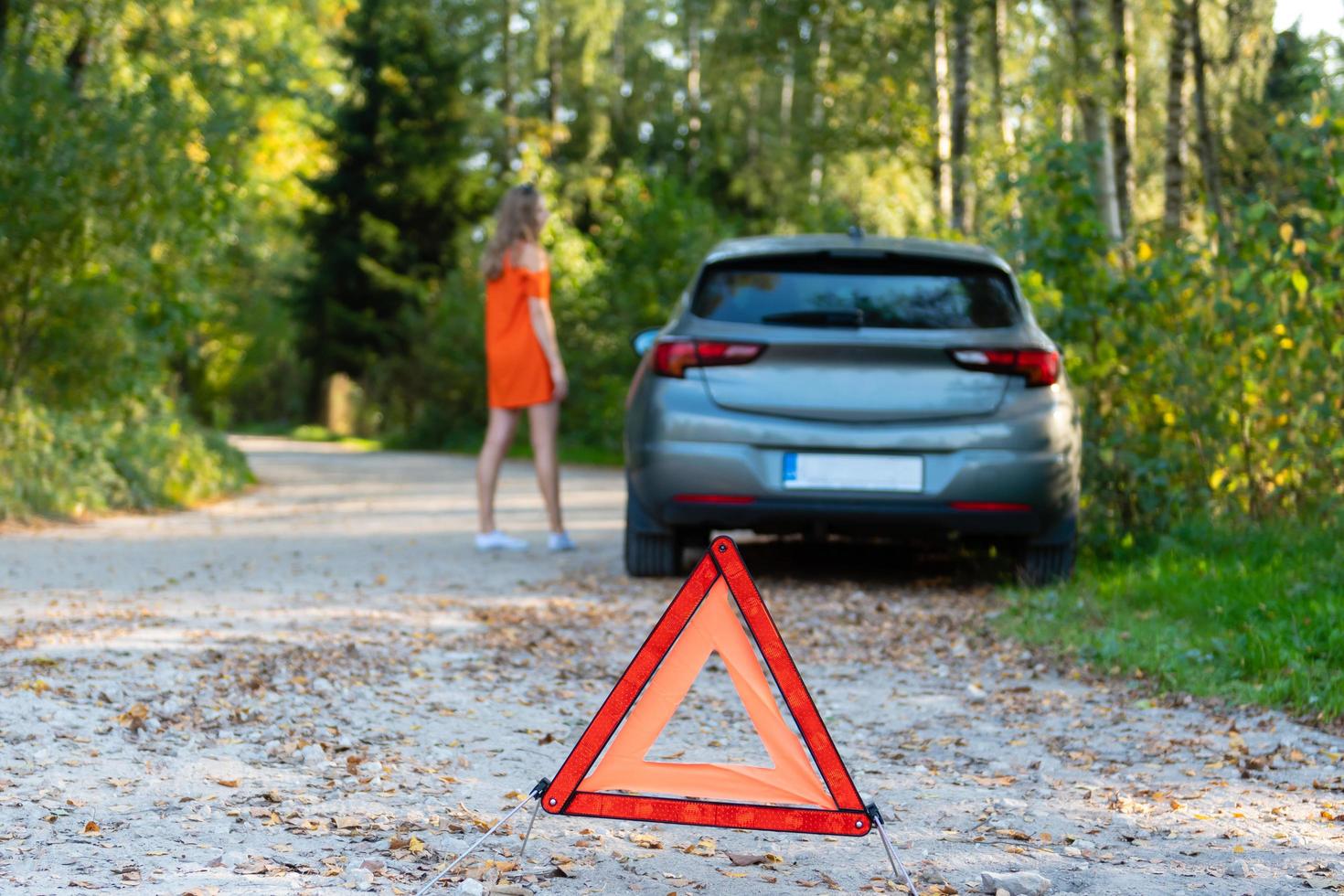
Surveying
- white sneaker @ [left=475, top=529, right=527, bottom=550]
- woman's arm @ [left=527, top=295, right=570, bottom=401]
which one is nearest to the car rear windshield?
woman's arm @ [left=527, top=295, right=570, bottom=401]

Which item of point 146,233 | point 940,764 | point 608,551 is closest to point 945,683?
point 940,764

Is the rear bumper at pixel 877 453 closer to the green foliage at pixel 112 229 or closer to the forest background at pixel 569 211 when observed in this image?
the forest background at pixel 569 211

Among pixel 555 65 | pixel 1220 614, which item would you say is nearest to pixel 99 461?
pixel 1220 614

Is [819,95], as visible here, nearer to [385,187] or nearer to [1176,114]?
[385,187]

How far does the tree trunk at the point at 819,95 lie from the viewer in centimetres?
2456

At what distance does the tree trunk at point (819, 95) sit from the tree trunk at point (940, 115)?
170cm

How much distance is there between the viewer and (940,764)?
189 inches

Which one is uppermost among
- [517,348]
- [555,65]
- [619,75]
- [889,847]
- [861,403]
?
[619,75]

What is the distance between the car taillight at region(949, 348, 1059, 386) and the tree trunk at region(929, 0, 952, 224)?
11774 mm

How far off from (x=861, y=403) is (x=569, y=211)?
76.9 ft

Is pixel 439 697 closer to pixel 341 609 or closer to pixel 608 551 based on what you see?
pixel 341 609

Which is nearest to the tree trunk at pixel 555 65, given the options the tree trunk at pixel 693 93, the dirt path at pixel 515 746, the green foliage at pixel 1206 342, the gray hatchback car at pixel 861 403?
the tree trunk at pixel 693 93

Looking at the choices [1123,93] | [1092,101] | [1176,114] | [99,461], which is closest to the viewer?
[99,461]

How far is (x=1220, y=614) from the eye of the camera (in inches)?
261
